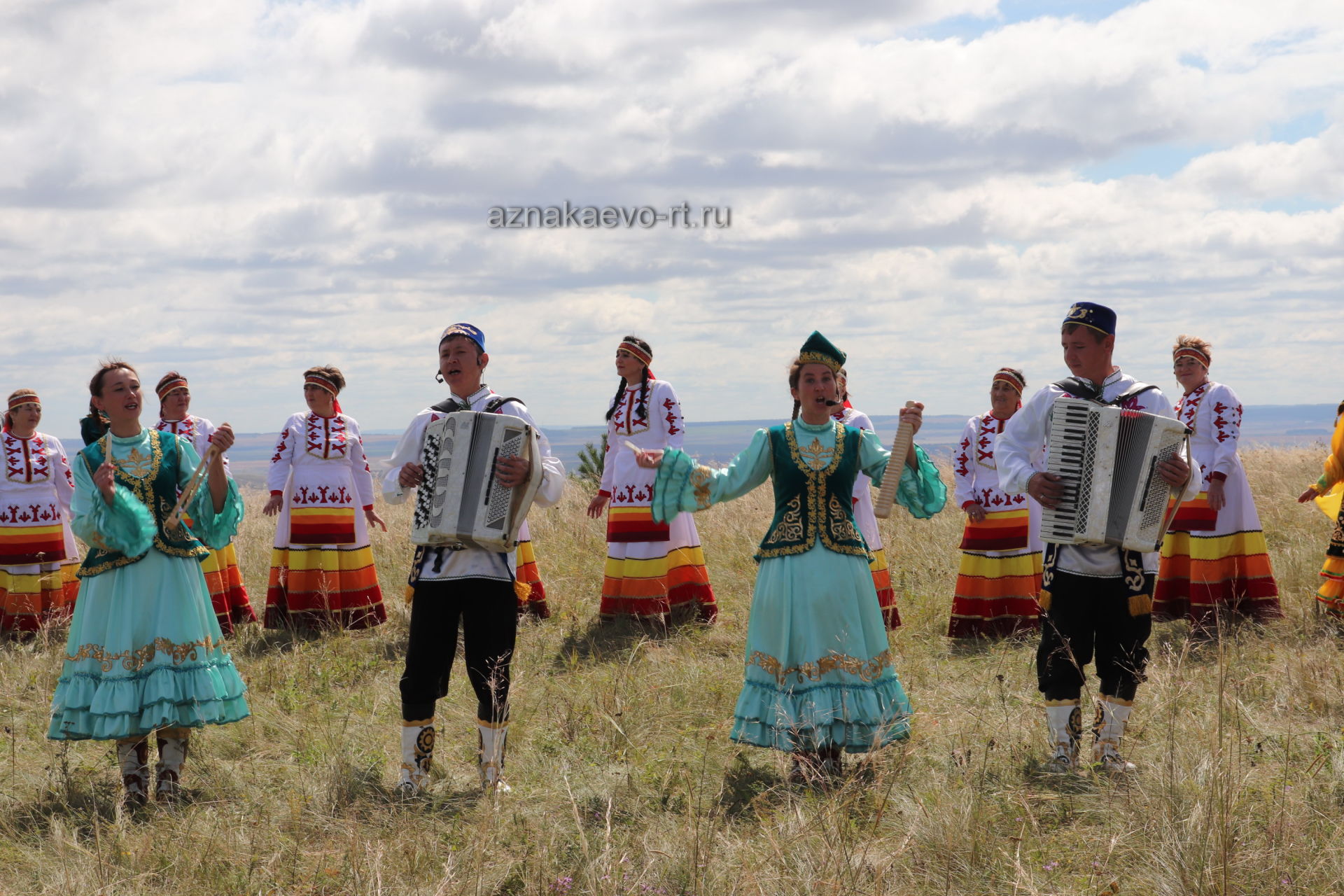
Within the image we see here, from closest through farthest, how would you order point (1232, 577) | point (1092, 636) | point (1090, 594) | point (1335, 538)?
point (1090, 594) < point (1092, 636) < point (1335, 538) < point (1232, 577)

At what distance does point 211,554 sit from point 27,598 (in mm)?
2029

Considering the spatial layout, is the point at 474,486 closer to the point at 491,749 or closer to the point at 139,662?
the point at 491,749

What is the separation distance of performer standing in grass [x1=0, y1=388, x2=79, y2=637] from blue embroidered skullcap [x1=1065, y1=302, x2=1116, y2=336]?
26.6 feet

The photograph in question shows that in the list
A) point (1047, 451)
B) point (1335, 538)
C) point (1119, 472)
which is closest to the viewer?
point (1119, 472)

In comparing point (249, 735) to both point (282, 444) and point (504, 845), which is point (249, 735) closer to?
point (504, 845)

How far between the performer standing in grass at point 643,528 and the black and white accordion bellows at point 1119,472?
13.6 ft

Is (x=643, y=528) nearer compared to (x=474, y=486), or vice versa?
(x=474, y=486)

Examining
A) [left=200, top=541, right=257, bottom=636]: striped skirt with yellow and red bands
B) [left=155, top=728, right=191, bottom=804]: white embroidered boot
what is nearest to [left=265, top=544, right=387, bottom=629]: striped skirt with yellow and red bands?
[left=200, top=541, right=257, bottom=636]: striped skirt with yellow and red bands

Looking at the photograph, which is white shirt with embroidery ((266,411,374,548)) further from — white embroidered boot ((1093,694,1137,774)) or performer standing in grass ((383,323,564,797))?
white embroidered boot ((1093,694,1137,774))

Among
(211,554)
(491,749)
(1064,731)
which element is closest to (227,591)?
(211,554)

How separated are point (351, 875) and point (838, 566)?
8.16 ft

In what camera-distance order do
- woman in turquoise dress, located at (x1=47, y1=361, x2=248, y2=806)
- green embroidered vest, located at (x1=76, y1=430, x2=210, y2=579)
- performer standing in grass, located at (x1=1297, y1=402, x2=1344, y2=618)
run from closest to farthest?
woman in turquoise dress, located at (x1=47, y1=361, x2=248, y2=806), green embroidered vest, located at (x1=76, y1=430, x2=210, y2=579), performer standing in grass, located at (x1=1297, y1=402, x2=1344, y2=618)

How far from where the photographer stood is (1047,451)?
524 centimetres

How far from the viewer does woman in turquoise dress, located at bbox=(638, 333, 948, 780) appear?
17.3ft
